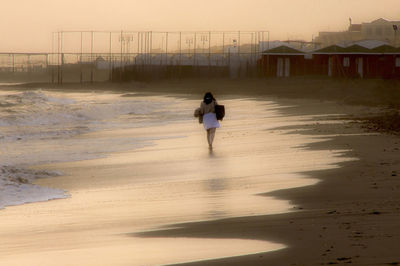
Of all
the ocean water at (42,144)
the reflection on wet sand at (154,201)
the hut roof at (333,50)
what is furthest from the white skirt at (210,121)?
the hut roof at (333,50)

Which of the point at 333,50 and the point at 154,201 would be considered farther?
the point at 333,50

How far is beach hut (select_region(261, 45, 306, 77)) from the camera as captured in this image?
73.4 m

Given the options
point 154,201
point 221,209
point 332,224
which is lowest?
point 154,201

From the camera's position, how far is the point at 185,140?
20469 millimetres

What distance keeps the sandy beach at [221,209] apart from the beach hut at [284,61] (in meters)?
56.4

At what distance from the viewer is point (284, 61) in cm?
7562

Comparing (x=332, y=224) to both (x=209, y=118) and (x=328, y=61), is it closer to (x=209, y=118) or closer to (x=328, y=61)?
(x=209, y=118)

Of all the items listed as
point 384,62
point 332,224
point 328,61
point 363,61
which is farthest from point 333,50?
point 332,224

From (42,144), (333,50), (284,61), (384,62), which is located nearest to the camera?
(42,144)

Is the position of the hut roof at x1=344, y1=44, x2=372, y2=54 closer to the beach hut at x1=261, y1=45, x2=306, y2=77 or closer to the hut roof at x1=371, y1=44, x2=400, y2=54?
the hut roof at x1=371, y1=44, x2=400, y2=54

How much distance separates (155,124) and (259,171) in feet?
51.4

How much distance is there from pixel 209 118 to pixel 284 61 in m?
58.5

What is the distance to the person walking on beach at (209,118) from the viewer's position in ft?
58.7

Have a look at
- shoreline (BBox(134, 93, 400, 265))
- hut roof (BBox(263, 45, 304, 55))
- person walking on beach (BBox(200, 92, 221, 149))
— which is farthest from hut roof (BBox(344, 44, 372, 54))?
shoreline (BBox(134, 93, 400, 265))
